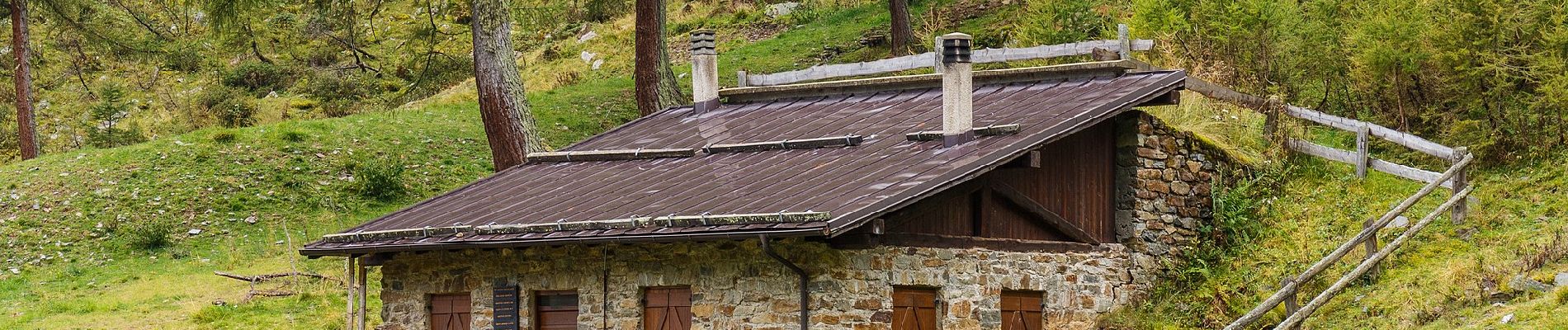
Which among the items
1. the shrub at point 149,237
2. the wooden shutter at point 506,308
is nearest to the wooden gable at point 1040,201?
the wooden shutter at point 506,308

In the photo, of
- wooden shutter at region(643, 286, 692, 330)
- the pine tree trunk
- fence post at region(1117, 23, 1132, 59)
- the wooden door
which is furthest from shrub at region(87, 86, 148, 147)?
fence post at region(1117, 23, 1132, 59)

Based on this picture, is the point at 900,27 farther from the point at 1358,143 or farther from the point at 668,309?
the point at 668,309

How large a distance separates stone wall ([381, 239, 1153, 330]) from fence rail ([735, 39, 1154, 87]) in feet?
11.1

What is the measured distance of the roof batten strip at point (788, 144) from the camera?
13.5 meters

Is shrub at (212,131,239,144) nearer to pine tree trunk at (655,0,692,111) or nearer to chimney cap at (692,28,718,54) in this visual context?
pine tree trunk at (655,0,692,111)

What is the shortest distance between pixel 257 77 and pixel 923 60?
82.9 ft

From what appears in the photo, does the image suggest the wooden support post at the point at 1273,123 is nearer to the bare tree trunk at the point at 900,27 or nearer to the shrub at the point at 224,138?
the bare tree trunk at the point at 900,27

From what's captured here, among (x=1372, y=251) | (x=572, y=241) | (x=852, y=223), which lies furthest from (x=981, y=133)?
(x=572, y=241)

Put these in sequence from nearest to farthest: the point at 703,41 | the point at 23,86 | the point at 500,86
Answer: the point at 703,41
the point at 500,86
the point at 23,86

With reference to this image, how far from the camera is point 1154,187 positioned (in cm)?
1391

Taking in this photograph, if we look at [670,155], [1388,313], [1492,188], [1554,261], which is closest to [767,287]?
[670,155]

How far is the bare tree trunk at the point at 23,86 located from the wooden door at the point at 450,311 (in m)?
16.2

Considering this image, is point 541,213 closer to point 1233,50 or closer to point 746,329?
point 746,329

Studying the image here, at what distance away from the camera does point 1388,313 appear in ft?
38.1
